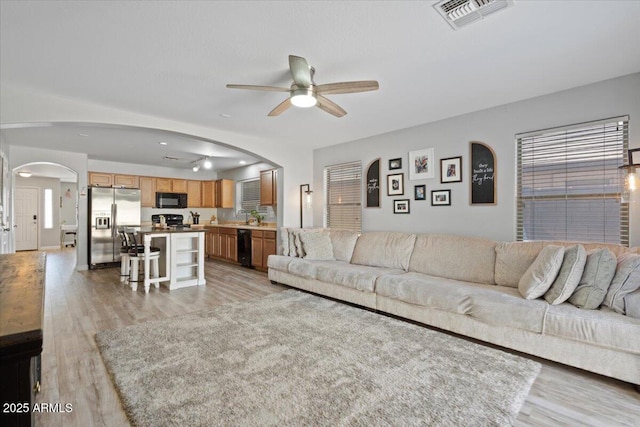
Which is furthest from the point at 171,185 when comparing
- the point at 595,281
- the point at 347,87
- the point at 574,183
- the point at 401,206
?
the point at 595,281

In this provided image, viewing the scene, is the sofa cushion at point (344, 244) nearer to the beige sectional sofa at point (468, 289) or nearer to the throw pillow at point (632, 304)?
the beige sectional sofa at point (468, 289)

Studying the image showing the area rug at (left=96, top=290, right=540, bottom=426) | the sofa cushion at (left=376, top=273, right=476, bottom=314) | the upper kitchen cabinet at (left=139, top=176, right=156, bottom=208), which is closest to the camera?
the area rug at (left=96, top=290, right=540, bottom=426)

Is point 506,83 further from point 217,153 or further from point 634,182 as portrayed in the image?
point 217,153

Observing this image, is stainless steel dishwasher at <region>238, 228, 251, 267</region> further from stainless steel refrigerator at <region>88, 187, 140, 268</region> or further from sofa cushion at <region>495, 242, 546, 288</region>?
sofa cushion at <region>495, 242, 546, 288</region>

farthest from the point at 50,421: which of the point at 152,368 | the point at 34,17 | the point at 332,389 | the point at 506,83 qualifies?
the point at 506,83

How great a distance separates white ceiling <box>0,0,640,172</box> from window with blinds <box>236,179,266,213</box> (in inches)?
153

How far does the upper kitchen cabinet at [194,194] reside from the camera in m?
8.42

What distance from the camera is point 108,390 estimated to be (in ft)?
6.69

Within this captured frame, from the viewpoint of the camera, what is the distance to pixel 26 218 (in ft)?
Result: 30.5

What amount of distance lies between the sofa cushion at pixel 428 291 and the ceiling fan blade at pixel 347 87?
1.98 meters

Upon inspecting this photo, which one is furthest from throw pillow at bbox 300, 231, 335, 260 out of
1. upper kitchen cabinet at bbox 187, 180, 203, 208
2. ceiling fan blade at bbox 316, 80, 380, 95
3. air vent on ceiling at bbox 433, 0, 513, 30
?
upper kitchen cabinet at bbox 187, 180, 203, 208

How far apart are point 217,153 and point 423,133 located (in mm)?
4143

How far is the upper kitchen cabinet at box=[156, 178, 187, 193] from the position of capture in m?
7.89

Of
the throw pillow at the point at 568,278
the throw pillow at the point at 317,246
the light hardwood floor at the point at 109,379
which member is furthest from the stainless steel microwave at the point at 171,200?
the throw pillow at the point at 568,278
